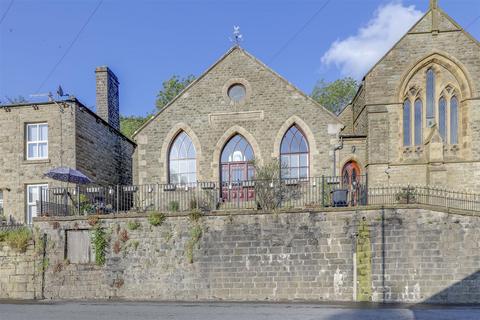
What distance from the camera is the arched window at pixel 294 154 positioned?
18.4m

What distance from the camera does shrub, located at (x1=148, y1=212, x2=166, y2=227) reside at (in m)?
13.7

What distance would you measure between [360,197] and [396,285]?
3.25 metres

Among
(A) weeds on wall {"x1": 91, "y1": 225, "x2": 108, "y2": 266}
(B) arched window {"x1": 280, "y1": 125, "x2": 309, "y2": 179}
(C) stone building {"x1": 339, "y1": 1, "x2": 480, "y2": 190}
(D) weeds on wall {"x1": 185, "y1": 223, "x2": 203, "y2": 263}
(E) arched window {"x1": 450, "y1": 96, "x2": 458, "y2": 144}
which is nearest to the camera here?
(D) weeds on wall {"x1": 185, "y1": 223, "x2": 203, "y2": 263}

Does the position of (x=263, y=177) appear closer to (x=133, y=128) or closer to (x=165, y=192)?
(x=165, y=192)

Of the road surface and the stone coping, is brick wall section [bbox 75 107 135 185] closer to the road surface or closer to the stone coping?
the stone coping

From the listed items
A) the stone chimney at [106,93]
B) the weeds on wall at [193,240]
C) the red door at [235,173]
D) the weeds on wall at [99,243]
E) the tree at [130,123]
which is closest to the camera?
the weeds on wall at [193,240]

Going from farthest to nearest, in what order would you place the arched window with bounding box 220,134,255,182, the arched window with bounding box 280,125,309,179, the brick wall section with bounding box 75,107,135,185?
the arched window with bounding box 220,134,255,182 < the arched window with bounding box 280,125,309,179 < the brick wall section with bounding box 75,107,135,185

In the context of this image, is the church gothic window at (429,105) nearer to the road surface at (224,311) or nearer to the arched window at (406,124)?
the arched window at (406,124)

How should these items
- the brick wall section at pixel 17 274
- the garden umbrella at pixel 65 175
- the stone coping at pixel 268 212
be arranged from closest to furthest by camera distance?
1. the stone coping at pixel 268 212
2. the brick wall section at pixel 17 274
3. the garden umbrella at pixel 65 175

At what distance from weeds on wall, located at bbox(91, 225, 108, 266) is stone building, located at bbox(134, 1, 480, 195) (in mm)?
5022

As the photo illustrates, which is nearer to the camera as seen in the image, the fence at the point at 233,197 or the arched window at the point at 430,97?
the fence at the point at 233,197

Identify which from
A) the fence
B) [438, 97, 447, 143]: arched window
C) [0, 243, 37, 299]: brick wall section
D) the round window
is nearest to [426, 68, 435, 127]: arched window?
[438, 97, 447, 143]: arched window

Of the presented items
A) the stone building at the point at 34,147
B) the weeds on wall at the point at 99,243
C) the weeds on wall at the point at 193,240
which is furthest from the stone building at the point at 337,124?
the weeds on wall at the point at 193,240

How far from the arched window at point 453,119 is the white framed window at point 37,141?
Result: 2041cm
